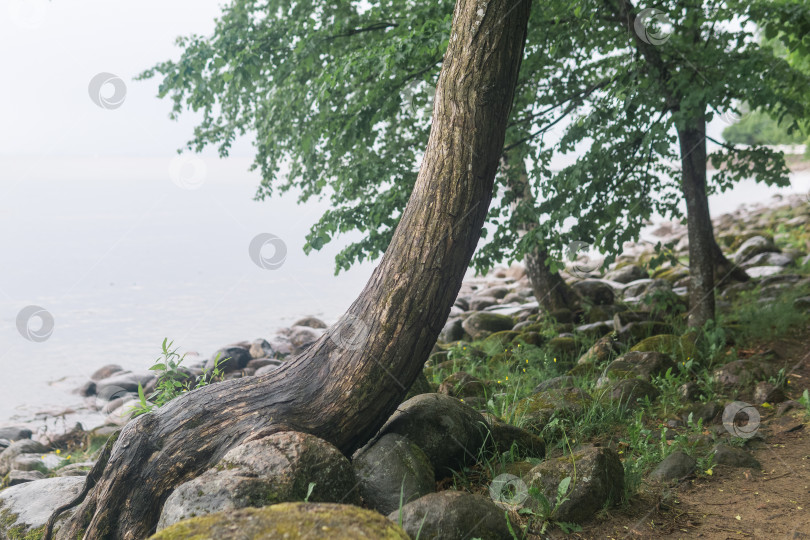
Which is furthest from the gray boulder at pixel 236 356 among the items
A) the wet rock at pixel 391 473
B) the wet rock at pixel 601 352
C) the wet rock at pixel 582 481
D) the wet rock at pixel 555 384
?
the wet rock at pixel 582 481

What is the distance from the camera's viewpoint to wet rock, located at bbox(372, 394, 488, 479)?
14.3ft

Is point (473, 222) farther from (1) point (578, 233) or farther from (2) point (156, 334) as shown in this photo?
(2) point (156, 334)

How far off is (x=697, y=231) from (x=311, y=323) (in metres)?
8.68

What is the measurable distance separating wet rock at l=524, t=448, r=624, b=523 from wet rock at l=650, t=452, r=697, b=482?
1.66 ft

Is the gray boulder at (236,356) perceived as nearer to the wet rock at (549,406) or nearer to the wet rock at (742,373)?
the wet rock at (549,406)

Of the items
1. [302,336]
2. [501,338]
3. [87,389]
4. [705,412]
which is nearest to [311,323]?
[302,336]

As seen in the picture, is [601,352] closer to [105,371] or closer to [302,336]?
[302,336]

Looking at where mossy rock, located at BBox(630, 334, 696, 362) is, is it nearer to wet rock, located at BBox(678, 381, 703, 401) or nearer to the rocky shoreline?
the rocky shoreline

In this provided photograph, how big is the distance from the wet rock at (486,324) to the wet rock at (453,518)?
679 cm

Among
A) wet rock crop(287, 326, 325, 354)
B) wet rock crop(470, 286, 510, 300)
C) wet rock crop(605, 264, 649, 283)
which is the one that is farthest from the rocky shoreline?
wet rock crop(470, 286, 510, 300)

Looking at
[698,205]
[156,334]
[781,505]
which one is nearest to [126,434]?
[781,505]

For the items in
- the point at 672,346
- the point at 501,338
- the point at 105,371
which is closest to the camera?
the point at 672,346

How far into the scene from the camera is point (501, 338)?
910 centimetres

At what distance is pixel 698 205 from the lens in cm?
758
